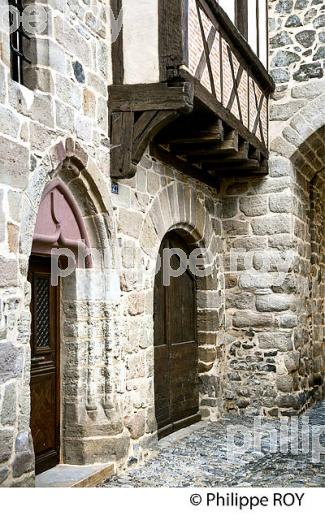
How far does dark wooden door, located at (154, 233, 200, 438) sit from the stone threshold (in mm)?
1561

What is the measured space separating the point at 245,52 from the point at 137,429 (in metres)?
3.74

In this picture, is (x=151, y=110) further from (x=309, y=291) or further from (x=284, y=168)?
(x=309, y=291)

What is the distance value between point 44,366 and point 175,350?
235 centimetres

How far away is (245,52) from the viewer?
23.4 feet

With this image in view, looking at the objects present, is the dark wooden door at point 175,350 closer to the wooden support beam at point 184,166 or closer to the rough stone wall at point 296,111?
the wooden support beam at point 184,166

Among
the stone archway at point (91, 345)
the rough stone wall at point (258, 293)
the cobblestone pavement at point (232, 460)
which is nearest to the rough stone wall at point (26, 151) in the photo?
the stone archway at point (91, 345)

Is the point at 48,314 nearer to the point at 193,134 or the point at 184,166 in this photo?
the point at 193,134

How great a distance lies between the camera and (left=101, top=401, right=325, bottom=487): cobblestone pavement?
532cm

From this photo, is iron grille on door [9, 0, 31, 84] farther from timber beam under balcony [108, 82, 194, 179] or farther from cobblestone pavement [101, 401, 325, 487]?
cobblestone pavement [101, 401, 325, 487]

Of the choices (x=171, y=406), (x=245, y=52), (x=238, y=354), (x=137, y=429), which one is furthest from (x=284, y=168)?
(x=137, y=429)

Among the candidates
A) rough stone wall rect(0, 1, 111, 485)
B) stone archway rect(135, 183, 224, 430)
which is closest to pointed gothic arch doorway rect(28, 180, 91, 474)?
rough stone wall rect(0, 1, 111, 485)

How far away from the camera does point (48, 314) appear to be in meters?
5.18

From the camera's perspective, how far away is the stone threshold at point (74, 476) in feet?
15.8

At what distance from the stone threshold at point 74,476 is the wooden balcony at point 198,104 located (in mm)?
2105
